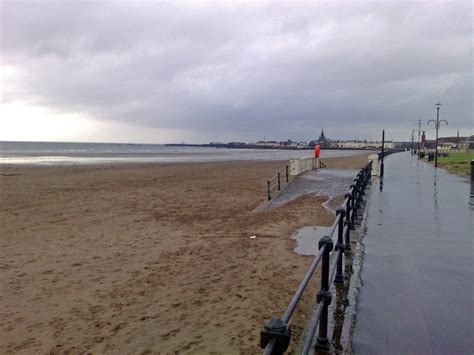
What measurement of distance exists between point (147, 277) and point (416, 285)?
4217 mm

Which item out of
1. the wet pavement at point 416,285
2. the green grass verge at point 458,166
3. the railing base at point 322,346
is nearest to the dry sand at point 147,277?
the railing base at point 322,346

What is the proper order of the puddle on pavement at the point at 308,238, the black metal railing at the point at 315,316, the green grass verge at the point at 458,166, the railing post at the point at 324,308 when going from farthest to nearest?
the green grass verge at the point at 458,166 < the puddle on pavement at the point at 308,238 < the railing post at the point at 324,308 < the black metal railing at the point at 315,316

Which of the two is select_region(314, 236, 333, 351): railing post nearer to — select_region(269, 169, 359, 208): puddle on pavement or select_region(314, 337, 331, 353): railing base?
select_region(314, 337, 331, 353): railing base

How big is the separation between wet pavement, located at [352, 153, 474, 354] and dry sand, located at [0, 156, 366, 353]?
0.87 metres

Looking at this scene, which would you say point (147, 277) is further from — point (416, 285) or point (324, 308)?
point (416, 285)

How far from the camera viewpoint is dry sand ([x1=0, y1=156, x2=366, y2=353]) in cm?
468

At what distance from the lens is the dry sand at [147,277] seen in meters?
4.68

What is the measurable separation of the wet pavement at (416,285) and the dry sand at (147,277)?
869mm

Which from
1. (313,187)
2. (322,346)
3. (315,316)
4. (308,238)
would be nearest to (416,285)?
(322,346)

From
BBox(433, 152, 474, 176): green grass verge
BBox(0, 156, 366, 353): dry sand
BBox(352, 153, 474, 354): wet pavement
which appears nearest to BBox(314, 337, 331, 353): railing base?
BBox(352, 153, 474, 354): wet pavement

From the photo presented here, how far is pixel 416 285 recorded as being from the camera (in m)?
5.31

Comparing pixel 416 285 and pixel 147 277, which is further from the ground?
pixel 416 285

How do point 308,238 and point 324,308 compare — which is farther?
point 308,238

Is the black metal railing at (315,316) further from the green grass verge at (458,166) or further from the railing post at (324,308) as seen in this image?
the green grass verge at (458,166)
